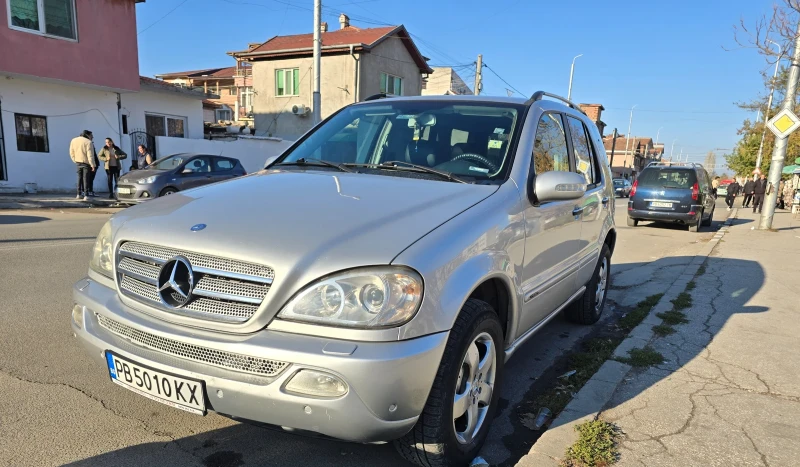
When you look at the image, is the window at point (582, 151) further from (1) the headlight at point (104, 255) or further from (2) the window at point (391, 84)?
(2) the window at point (391, 84)

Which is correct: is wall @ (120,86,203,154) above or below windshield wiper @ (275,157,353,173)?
above

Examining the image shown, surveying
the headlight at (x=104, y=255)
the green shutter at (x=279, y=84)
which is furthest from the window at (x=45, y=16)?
the headlight at (x=104, y=255)

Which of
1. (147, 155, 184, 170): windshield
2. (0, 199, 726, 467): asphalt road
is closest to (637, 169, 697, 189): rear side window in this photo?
(0, 199, 726, 467): asphalt road

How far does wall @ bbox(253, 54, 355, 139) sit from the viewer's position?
90.4 feet

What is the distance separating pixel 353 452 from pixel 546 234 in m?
1.67

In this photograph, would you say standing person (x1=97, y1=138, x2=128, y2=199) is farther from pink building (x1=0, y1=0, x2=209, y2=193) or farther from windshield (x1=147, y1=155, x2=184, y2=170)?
windshield (x1=147, y1=155, x2=184, y2=170)

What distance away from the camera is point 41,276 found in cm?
541

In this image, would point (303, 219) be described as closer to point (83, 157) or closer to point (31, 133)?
point (83, 157)

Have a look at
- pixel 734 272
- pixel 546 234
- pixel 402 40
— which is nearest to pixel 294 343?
pixel 546 234

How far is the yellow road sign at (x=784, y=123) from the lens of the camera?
10836 millimetres

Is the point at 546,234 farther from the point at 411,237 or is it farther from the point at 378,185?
the point at 411,237

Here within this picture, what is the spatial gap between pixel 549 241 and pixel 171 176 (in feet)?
37.0

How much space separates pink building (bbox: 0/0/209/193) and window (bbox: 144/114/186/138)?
4.11 feet

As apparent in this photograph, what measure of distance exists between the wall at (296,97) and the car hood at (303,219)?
25365 millimetres
